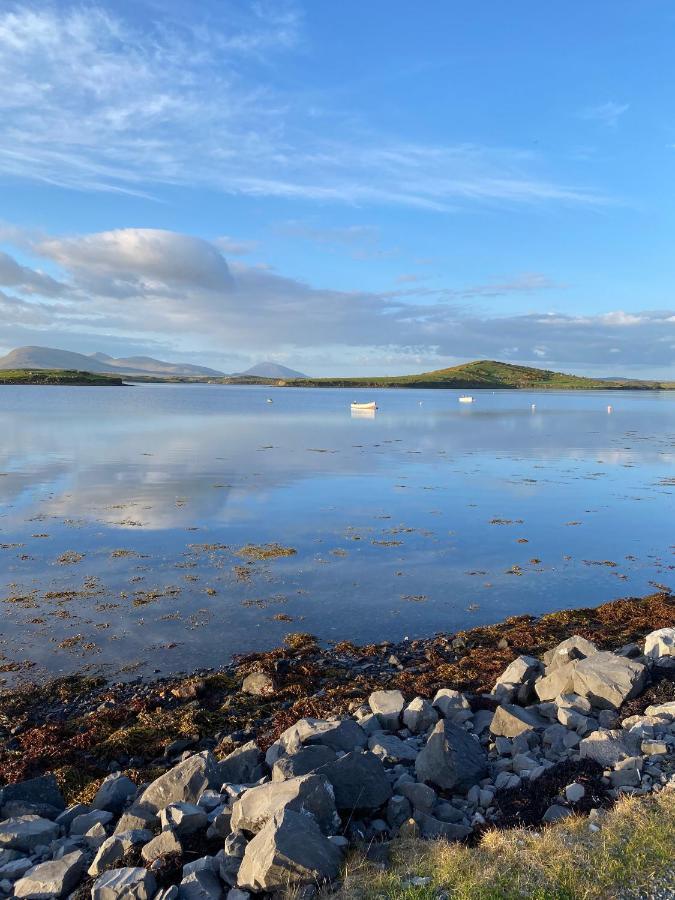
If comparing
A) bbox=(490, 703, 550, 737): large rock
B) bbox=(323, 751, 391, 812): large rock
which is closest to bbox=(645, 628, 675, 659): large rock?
bbox=(490, 703, 550, 737): large rock

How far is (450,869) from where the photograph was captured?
651 cm

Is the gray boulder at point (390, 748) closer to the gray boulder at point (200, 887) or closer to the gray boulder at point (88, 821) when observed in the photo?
the gray boulder at point (200, 887)

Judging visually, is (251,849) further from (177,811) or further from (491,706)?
(491,706)

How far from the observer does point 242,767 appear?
9.00 metres

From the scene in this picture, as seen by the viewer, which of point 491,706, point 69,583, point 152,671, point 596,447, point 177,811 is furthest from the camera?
point 596,447

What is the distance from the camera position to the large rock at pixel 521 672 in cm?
1205

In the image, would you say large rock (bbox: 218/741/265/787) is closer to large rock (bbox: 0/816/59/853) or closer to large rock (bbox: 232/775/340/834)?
large rock (bbox: 232/775/340/834)

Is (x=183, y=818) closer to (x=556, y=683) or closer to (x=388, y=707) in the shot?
(x=388, y=707)

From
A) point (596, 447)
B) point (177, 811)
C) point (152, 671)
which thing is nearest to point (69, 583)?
point (152, 671)

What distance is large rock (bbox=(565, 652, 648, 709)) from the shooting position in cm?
1076

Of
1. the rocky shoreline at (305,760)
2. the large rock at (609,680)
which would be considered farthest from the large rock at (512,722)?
the large rock at (609,680)

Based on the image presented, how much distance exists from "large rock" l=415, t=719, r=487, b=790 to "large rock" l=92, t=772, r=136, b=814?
3996 mm

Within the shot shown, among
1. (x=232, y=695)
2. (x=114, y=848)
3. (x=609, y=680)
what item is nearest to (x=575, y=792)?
(x=609, y=680)

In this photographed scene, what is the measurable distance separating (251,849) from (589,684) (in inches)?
265
